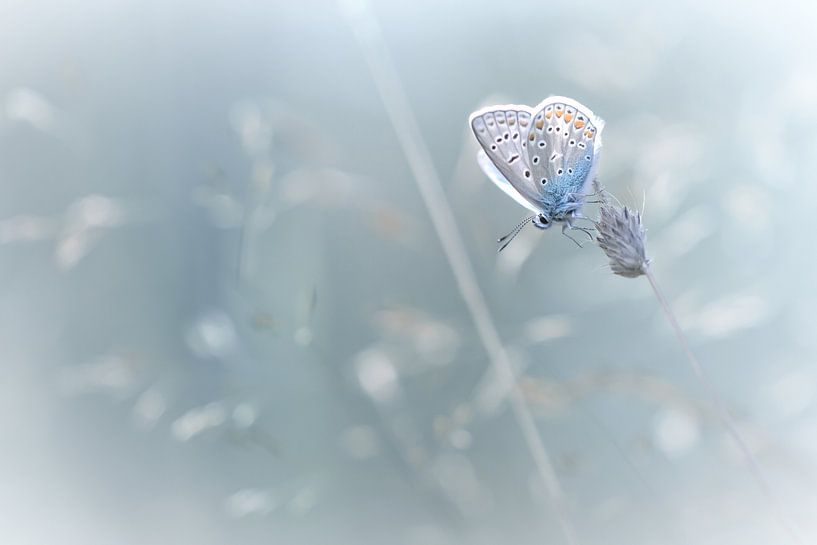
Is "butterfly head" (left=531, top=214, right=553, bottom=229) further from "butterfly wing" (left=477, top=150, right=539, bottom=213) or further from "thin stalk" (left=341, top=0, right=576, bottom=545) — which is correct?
"thin stalk" (left=341, top=0, right=576, bottom=545)

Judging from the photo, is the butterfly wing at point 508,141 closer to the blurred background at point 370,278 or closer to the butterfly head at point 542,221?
the butterfly head at point 542,221

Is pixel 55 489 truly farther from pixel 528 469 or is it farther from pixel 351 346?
pixel 528 469

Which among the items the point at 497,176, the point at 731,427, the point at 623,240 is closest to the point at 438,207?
the point at 497,176

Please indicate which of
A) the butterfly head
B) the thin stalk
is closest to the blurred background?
the thin stalk

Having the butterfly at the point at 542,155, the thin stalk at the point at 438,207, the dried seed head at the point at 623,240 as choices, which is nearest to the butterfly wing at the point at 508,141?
the butterfly at the point at 542,155

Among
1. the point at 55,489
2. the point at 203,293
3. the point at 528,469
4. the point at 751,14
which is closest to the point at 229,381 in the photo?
the point at 203,293

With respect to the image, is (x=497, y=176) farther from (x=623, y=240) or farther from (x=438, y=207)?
(x=438, y=207)
